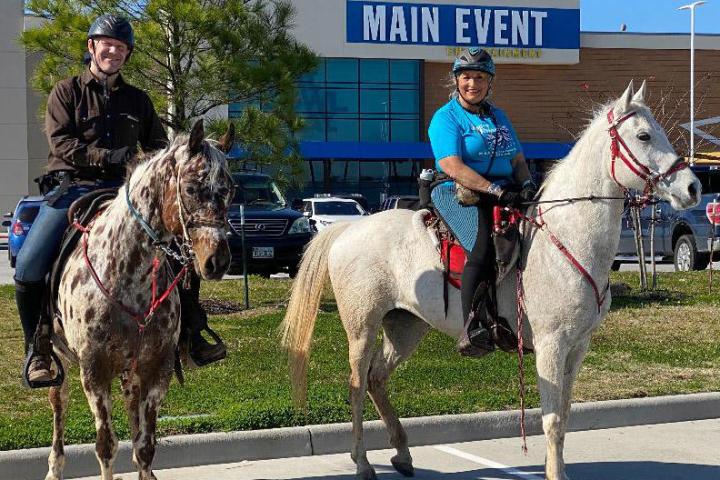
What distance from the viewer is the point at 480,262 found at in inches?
257

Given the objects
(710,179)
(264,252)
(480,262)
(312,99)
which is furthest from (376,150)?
(480,262)

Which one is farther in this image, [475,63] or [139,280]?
[475,63]

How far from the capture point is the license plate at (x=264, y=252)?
64.4 ft

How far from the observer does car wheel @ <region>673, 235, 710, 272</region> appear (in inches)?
867

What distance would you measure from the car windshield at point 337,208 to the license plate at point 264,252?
36.1 ft

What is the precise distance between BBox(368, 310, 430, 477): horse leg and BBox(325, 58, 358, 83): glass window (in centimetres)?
4601

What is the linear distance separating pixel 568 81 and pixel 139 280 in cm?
5255

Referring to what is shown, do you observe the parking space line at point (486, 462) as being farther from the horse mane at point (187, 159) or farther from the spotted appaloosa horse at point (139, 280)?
the horse mane at point (187, 159)

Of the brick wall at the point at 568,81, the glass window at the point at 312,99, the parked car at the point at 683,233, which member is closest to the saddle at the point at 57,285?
the parked car at the point at 683,233

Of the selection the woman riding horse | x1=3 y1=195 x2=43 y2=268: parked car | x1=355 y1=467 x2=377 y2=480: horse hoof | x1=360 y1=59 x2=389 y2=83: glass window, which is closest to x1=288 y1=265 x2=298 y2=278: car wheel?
x1=3 y1=195 x2=43 y2=268: parked car

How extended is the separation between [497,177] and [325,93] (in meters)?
46.7

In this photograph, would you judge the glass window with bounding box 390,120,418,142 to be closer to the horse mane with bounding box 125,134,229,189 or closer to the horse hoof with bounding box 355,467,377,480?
the horse hoof with bounding box 355,467,377,480

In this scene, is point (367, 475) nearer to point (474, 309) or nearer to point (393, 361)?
point (393, 361)

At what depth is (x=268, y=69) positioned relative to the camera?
603 inches
